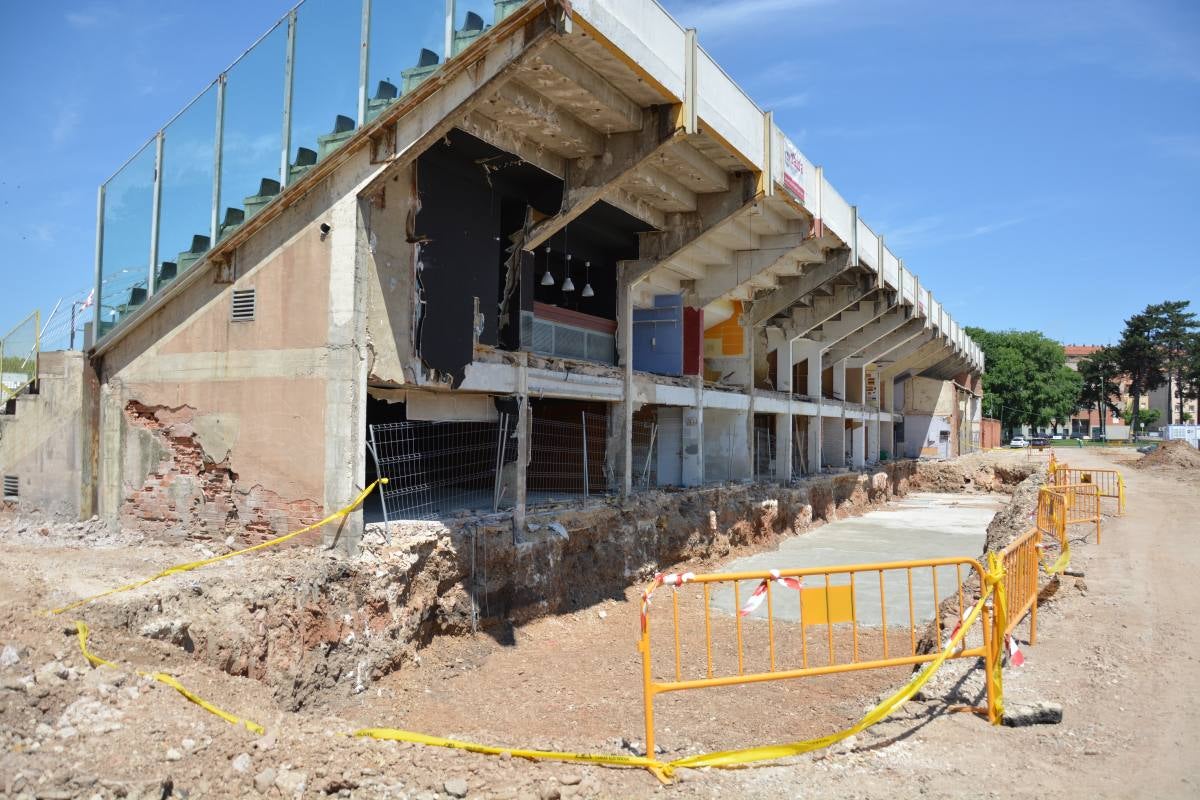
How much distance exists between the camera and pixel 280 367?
10625 mm

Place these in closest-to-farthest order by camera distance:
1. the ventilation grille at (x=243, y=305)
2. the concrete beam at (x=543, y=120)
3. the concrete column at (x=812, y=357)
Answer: the ventilation grille at (x=243, y=305), the concrete beam at (x=543, y=120), the concrete column at (x=812, y=357)

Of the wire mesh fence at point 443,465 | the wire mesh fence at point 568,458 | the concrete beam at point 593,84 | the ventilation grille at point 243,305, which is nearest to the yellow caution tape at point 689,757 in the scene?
the wire mesh fence at point 443,465

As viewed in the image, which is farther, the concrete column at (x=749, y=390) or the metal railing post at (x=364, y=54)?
the concrete column at (x=749, y=390)

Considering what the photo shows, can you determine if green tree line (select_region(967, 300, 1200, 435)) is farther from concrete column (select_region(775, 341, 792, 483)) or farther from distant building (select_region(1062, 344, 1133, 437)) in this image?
concrete column (select_region(775, 341, 792, 483))

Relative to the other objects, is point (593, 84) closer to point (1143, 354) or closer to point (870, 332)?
point (870, 332)

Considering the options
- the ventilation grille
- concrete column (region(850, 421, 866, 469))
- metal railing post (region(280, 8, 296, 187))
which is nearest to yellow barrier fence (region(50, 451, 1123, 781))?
the ventilation grille

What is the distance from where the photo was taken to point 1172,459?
37.8 metres

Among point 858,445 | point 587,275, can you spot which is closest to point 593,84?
point 587,275

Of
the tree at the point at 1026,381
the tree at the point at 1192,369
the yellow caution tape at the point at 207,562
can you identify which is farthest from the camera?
the tree at the point at 1192,369

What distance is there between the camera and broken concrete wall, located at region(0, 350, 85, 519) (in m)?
12.0

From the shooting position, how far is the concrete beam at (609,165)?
498 inches

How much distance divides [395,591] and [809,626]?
6.48m

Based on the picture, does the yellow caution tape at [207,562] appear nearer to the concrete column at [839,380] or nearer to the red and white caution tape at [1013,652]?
the red and white caution tape at [1013,652]

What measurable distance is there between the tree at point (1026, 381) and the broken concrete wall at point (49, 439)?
72.7 metres
